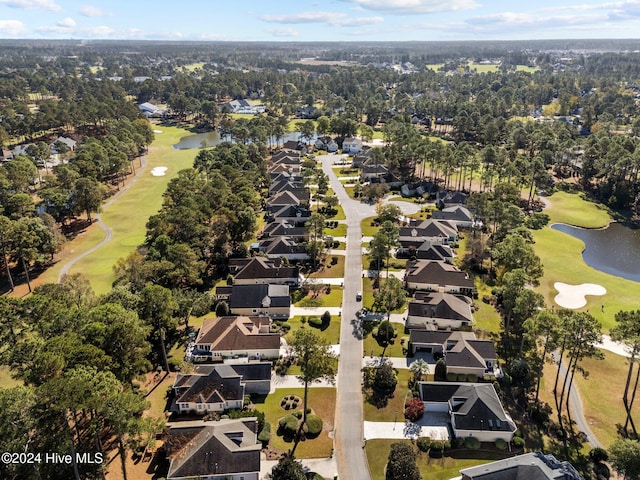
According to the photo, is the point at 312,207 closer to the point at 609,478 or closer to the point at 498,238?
the point at 498,238

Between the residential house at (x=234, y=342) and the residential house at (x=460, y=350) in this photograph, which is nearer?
the residential house at (x=460, y=350)

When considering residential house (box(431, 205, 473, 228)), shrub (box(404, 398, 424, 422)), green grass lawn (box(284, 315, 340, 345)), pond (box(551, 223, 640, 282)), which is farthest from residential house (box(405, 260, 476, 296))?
pond (box(551, 223, 640, 282))

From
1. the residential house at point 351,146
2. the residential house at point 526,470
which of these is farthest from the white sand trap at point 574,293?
the residential house at point 351,146

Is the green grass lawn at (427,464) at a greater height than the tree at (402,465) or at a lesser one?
lesser

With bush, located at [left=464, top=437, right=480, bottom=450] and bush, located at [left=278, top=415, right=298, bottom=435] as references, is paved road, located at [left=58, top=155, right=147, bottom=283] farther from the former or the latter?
bush, located at [left=464, top=437, right=480, bottom=450]

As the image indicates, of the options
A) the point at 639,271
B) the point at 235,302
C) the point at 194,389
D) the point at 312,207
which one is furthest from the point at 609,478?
the point at 312,207

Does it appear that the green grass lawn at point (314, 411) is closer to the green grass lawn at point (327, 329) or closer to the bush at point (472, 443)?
the green grass lawn at point (327, 329)

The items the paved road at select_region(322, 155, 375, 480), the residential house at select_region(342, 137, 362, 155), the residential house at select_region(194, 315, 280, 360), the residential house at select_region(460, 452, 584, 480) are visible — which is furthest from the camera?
the residential house at select_region(342, 137, 362, 155)
